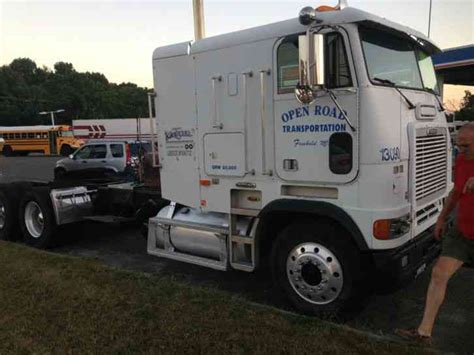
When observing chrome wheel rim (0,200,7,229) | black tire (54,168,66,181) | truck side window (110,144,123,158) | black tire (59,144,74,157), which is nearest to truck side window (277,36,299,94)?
chrome wheel rim (0,200,7,229)

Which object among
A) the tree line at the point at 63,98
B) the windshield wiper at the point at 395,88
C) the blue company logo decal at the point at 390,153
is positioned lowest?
the blue company logo decal at the point at 390,153

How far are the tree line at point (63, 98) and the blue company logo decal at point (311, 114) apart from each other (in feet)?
258

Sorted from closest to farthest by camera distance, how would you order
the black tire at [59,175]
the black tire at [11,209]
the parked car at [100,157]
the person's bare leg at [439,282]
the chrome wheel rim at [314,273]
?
1. the person's bare leg at [439,282]
2. the chrome wheel rim at [314,273]
3. the black tire at [11,209]
4. the black tire at [59,175]
5. the parked car at [100,157]

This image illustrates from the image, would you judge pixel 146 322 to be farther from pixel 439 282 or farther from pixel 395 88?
pixel 395 88

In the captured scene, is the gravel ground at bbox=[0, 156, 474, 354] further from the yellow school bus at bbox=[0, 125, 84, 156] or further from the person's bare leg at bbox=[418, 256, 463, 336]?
the yellow school bus at bbox=[0, 125, 84, 156]

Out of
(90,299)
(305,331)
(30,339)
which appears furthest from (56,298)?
(305,331)

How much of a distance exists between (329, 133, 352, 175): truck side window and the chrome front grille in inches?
26.9

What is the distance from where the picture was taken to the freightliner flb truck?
14.3 feet

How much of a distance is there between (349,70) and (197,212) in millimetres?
2620

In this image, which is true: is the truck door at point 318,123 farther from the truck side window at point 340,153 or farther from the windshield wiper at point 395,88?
the windshield wiper at point 395,88

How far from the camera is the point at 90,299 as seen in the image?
5.18 meters

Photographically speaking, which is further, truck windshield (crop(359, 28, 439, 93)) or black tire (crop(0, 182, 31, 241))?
black tire (crop(0, 182, 31, 241))

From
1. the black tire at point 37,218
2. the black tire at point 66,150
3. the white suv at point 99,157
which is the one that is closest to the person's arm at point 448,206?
the black tire at point 37,218

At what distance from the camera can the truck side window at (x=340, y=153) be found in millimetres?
4469
